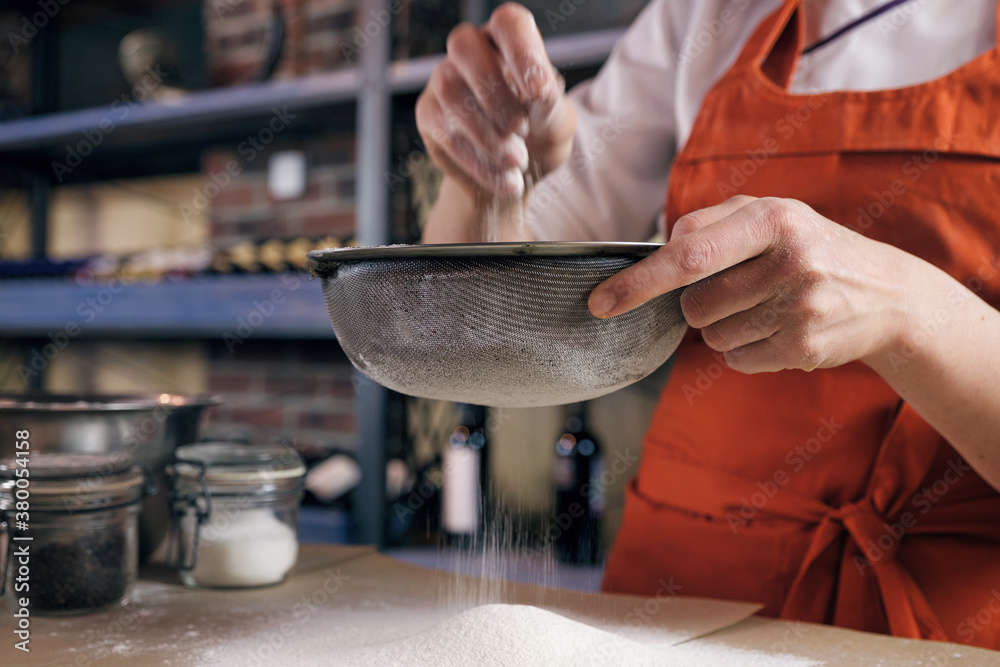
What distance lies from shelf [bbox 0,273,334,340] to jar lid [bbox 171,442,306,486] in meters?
0.99

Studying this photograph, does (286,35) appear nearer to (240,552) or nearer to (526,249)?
(240,552)

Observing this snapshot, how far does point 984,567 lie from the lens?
802 mm

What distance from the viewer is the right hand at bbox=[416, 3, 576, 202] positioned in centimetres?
79

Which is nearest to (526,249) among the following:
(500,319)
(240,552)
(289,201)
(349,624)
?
(500,319)

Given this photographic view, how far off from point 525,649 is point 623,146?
29.2 inches

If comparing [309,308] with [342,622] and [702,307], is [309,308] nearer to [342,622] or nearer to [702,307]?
[342,622]

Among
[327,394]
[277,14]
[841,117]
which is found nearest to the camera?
[841,117]

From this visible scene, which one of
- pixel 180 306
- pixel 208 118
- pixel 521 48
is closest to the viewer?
pixel 521 48

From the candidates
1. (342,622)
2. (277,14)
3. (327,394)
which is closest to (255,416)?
(327,394)

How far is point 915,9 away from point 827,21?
10cm

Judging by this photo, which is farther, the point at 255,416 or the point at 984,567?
the point at 255,416

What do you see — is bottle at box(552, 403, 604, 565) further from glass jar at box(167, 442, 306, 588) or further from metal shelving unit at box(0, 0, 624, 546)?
glass jar at box(167, 442, 306, 588)

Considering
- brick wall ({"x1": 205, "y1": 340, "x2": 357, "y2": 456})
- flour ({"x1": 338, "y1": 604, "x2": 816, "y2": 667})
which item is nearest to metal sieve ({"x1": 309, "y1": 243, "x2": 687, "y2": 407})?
flour ({"x1": 338, "y1": 604, "x2": 816, "y2": 667})

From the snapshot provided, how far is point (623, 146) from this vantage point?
1.15 m
